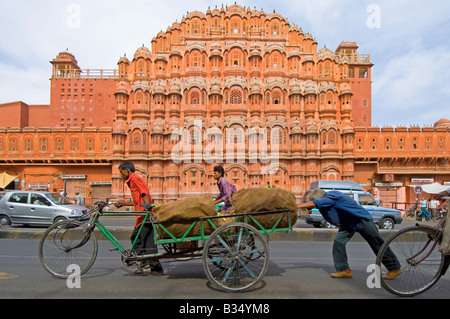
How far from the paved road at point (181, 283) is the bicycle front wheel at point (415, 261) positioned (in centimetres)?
17

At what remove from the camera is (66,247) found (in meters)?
5.08

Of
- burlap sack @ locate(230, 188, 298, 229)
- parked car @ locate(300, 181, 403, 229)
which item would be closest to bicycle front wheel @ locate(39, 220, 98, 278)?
burlap sack @ locate(230, 188, 298, 229)

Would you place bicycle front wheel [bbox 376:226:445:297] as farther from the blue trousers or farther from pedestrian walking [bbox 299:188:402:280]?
pedestrian walking [bbox 299:188:402:280]

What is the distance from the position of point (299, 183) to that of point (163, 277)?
2475cm

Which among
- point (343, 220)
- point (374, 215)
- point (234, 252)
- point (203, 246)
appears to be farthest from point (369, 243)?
point (374, 215)

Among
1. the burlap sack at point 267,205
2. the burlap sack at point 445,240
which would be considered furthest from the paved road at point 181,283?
the burlap sack at point 267,205

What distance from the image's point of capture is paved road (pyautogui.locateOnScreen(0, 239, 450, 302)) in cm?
418

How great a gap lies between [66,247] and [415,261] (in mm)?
4882

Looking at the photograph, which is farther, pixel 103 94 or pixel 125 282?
pixel 103 94

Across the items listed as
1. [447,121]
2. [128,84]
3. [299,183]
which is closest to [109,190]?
[128,84]

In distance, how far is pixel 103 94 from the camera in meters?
34.8

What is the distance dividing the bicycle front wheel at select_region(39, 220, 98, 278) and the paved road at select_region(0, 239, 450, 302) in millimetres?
198

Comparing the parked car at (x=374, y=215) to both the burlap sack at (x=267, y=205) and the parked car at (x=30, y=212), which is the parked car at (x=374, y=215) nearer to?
the parked car at (x=30, y=212)
